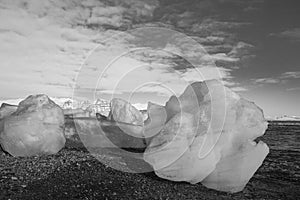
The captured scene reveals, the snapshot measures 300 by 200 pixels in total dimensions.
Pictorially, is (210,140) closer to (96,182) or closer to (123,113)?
(96,182)

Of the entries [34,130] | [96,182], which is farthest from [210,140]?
[34,130]

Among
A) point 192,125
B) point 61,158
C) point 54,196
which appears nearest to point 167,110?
point 192,125

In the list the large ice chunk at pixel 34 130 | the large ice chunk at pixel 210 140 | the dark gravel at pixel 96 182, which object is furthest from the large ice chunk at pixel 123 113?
the large ice chunk at pixel 210 140

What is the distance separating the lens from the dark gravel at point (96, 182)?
5.92 metres

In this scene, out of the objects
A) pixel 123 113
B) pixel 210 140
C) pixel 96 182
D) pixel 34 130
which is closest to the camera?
pixel 96 182

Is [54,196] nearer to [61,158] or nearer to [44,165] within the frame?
[44,165]

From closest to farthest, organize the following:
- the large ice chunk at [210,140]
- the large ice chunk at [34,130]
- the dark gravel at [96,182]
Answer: the dark gravel at [96,182] < the large ice chunk at [210,140] < the large ice chunk at [34,130]

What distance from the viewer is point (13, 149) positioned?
8.68 meters

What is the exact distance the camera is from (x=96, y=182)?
6.52 meters

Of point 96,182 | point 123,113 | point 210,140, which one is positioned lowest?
point 123,113

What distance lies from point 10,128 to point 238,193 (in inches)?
260

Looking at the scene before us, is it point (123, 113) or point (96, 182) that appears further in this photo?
point (123, 113)

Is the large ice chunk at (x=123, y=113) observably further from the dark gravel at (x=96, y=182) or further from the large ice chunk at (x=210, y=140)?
the large ice chunk at (x=210, y=140)

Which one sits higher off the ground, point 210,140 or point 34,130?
point 210,140
